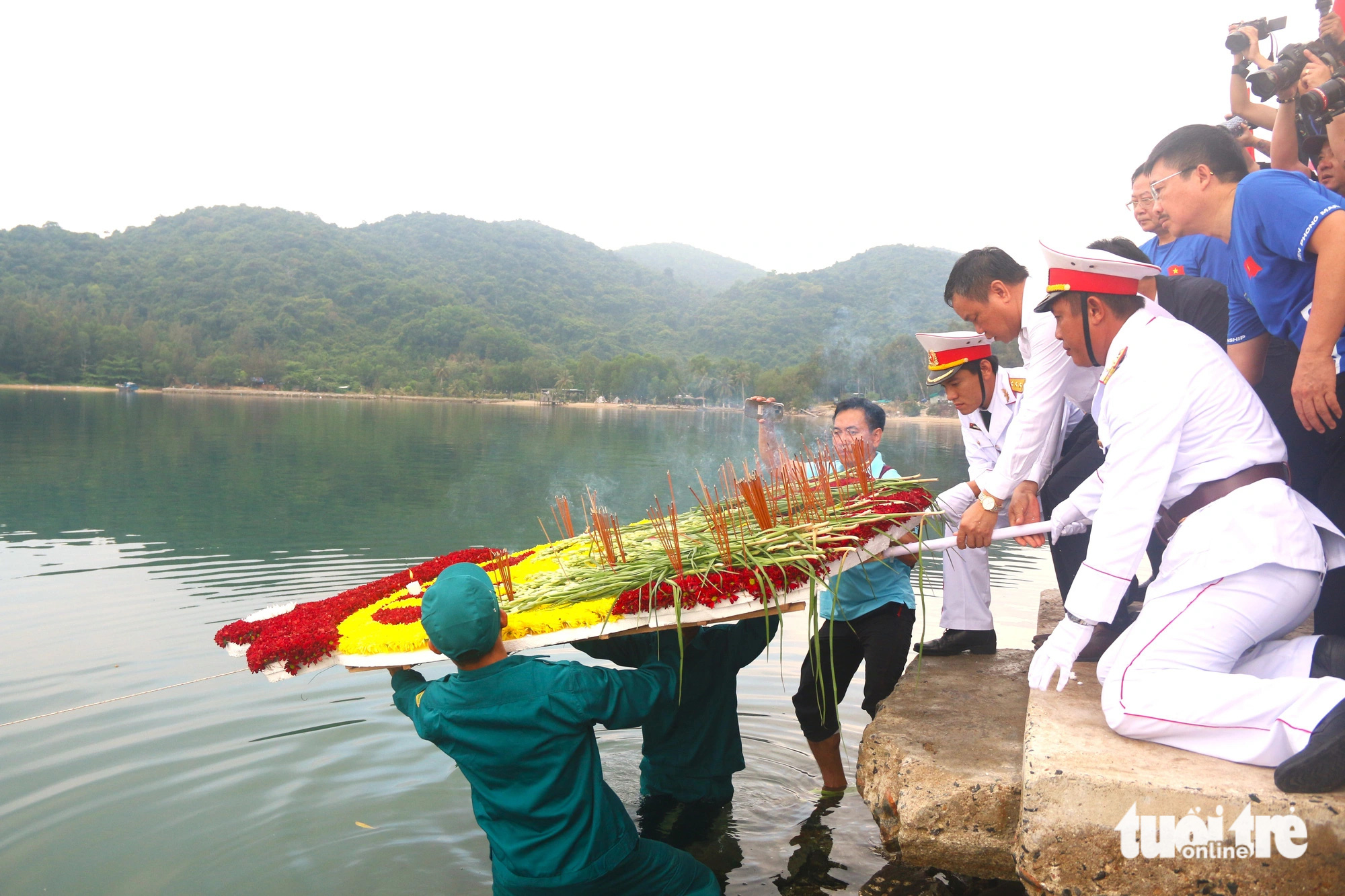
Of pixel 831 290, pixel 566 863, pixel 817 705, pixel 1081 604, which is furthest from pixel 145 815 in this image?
pixel 831 290

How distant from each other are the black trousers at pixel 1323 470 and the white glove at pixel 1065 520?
749 millimetres

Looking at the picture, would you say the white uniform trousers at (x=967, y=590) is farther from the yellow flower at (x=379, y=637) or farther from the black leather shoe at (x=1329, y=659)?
the yellow flower at (x=379, y=637)

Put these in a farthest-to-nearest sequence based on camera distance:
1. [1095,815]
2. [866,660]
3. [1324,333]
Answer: [866,660], [1324,333], [1095,815]

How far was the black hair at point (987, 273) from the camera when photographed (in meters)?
3.79

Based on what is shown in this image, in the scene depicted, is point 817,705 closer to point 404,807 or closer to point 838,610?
point 838,610

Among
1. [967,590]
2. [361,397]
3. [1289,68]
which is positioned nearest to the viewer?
[1289,68]

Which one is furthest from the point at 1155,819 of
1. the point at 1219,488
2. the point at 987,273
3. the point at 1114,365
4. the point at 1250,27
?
the point at 1250,27

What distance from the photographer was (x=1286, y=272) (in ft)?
10.1

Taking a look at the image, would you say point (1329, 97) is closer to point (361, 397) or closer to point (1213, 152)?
point (1213, 152)

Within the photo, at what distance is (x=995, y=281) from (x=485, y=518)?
12906mm

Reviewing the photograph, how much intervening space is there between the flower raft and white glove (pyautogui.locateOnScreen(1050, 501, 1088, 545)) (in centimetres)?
51

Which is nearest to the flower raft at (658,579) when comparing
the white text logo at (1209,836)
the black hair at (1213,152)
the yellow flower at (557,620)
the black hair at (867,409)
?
the yellow flower at (557,620)

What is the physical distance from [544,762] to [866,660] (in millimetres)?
1956

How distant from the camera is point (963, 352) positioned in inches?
168
